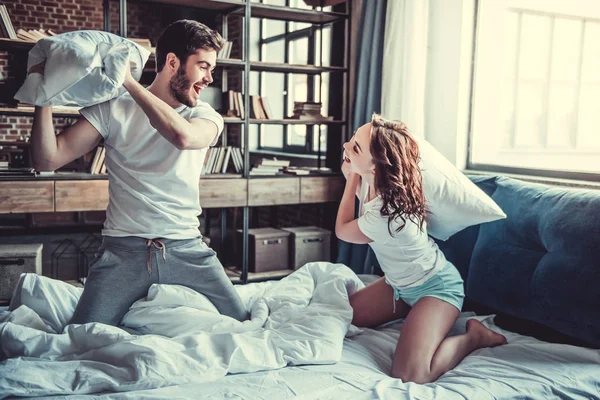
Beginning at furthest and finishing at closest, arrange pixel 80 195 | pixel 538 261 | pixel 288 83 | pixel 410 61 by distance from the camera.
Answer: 1. pixel 288 83
2. pixel 410 61
3. pixel 80 195
4. pixel 538 261

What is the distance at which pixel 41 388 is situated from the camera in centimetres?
150

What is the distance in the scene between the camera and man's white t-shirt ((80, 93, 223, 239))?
78.3 inches

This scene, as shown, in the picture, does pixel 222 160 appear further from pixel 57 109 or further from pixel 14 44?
pixel 14 44

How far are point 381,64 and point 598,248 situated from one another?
2.21 meters

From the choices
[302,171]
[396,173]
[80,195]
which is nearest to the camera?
[396,173]

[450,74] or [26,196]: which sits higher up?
[450,74]

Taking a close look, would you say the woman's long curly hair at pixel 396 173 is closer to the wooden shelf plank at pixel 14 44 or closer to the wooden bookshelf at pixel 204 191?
the wooden bookshelf at pixel 204 191

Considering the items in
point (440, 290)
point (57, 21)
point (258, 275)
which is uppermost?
point (57, 21)

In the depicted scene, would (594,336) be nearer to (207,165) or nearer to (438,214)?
(438,214)

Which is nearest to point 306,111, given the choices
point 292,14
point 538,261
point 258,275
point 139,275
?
point 292,14

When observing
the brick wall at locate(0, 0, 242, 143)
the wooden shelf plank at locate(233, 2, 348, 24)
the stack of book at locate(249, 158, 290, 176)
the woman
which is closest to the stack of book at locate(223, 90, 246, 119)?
the stack of book at locate(249, 158, 290, 176)

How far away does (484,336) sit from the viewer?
2.08 m

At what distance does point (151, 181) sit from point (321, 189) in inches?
87.3

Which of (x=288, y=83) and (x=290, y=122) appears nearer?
(x=290, y=122)
